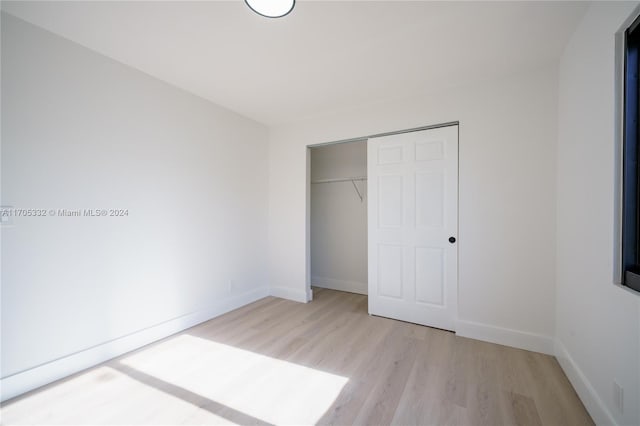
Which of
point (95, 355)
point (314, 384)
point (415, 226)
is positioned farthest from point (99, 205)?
point (415, 226)

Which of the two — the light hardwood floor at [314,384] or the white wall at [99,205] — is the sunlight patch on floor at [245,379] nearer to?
the light hardwood floor at [314,384]

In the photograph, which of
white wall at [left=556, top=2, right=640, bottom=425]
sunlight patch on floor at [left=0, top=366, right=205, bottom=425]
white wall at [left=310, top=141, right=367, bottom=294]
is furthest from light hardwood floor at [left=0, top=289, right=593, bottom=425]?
white wall at [left=310, top=141, right=367, bottom=294]

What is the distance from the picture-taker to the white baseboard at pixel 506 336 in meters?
2.25

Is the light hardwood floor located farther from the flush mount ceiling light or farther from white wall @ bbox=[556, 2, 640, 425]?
the flush mount ceiling light

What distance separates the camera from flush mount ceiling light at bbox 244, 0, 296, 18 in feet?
4.91

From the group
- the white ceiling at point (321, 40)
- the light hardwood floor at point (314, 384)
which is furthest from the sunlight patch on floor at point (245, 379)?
the white ceiling at point (321, 40)

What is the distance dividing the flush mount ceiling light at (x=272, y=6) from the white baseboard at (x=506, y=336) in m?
3.02

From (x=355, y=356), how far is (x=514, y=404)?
1.10m

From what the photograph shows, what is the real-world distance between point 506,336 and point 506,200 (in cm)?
126

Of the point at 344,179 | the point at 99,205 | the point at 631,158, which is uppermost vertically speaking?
the point at 344,179

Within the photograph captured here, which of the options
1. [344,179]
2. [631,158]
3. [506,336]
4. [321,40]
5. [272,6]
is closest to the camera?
[631,158]

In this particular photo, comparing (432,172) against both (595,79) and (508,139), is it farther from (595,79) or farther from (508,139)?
(595,79)

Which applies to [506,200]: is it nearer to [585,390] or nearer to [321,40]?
[585,390]

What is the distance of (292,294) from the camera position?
12.2 ft
